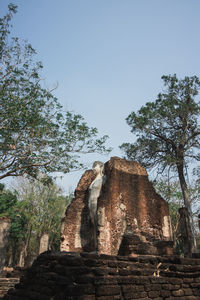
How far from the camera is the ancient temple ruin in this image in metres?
7.52

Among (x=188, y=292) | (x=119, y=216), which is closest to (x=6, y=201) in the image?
(x=119, y=216)

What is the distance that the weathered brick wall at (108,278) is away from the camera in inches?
158

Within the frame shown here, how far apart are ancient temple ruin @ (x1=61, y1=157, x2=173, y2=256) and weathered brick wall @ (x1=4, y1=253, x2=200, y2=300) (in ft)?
4.86

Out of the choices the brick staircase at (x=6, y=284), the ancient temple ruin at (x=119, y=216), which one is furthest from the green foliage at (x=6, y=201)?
the ancient temple ruin at (x=119, y=216)

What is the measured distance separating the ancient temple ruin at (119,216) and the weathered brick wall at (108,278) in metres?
1.48

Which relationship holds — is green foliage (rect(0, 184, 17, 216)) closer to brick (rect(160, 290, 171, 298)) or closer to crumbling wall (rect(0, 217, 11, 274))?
crumbling wall (rect(0, 217, 11, 274))

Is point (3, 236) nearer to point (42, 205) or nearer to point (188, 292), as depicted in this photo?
point (42, 205)

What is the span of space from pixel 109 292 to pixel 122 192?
173 inches

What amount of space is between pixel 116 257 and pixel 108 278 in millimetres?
1186

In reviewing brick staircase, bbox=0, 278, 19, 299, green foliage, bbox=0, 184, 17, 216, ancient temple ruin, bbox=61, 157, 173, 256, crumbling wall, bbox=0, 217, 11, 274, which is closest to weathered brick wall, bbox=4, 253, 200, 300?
ancient temple ruin, bbox=61, 157, 173, 256

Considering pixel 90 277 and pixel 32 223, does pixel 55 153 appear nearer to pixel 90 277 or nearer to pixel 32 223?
pixel 90 277

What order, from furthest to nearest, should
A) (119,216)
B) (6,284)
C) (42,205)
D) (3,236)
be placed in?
1. (42,205)
2. (3,236)
3. (6,284)
4. (119,216)

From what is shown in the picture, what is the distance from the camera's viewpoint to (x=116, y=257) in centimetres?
529

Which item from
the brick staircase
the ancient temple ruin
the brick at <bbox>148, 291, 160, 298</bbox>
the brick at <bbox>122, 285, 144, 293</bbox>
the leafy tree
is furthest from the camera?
the leafy tree
